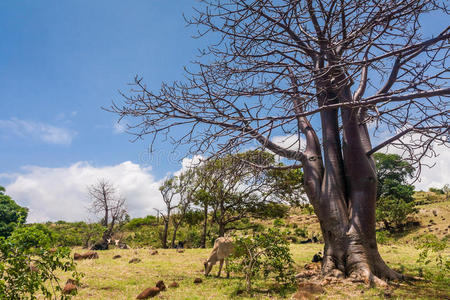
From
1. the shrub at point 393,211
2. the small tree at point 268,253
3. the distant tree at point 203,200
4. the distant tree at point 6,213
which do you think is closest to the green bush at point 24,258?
the small tree at point 268,253

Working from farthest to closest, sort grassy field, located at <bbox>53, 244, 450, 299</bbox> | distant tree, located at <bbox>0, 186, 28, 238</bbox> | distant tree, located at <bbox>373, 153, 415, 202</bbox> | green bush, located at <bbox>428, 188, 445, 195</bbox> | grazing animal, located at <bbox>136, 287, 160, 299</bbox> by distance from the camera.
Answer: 1. green bush, located at <bbox>428, 188, 445, 195</bbox>
2. distant tree, located at <bbox>373, 153, 415, 202</bbox>
3. distant tree, located at <bbox>0, 186, 28, 238</bbox>
4. grazing animal, located at <bbox>136, 287, 160, 299</bbox>
5. grassy field, located at <bbox>53, 244, 450, 299</bbox>

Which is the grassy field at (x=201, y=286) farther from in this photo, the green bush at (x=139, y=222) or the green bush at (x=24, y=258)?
the green bush at (x=139, y=222)

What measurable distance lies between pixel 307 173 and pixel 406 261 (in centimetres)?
458

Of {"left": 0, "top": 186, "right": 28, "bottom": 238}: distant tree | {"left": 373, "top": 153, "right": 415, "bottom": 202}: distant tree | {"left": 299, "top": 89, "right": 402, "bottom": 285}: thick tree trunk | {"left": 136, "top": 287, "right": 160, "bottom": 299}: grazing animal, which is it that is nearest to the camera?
{"left": 136, "top": 287, "right": 160, "bottom": 299}: grazing animal

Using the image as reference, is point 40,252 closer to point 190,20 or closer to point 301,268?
point 190,20

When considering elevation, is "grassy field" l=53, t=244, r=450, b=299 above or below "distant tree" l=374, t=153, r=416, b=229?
below

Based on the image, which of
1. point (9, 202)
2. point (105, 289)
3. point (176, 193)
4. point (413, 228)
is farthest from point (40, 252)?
point (413, 228)

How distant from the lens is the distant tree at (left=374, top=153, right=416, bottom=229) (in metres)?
23.1

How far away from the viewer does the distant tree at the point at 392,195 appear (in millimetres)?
23094

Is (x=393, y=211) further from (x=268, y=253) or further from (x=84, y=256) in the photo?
(x=84, y=256)

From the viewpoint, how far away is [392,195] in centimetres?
2897

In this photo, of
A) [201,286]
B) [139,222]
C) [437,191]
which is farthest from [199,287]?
[437,191]

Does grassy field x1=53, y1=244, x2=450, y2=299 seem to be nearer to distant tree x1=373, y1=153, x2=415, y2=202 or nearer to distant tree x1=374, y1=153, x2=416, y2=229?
distant tree x1=374, y1=153, x2=416, y2=229

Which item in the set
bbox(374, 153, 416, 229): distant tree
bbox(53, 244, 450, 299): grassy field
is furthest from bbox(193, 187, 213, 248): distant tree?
bbox(374, 153, 416, 229): distant tree
